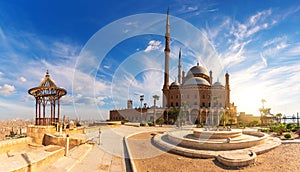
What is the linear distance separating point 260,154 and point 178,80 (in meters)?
57.3

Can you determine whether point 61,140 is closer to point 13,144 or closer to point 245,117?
point 13,144

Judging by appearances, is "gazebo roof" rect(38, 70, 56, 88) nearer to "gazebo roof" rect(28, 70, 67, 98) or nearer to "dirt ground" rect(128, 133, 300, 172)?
"gazebo roof" rect(28, 70, 67, 98)

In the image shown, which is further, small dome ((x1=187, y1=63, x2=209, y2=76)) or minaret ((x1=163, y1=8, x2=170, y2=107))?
small dome ((x1=187, y1=63, x2=209, y2=76))

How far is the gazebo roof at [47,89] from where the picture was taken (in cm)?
2119

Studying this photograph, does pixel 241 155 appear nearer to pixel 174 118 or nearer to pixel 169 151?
pixel 169 151

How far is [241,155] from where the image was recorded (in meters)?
11.2

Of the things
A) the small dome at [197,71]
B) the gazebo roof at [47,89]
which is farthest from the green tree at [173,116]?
the gazebo roof at [47,89]

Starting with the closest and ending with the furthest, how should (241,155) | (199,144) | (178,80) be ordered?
1. (241,155)
2. (199,144)
3. (178,80)

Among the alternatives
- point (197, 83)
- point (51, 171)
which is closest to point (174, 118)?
point (197, 83)

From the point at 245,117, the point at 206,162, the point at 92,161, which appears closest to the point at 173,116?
the point at 245,117

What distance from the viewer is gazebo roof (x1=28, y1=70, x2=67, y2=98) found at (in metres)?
21.2

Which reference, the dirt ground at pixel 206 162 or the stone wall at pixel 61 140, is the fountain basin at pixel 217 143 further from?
the stone wall at pixel 61 140

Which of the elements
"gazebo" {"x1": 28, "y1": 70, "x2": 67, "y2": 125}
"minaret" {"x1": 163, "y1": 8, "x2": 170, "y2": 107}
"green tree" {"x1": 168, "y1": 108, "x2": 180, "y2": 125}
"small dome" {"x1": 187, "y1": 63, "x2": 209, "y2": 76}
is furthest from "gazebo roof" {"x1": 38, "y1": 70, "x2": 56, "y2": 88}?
"small dome" {"x1": 187, "y1": 63, "x2": 209, "y2": 76}

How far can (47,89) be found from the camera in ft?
70.2
